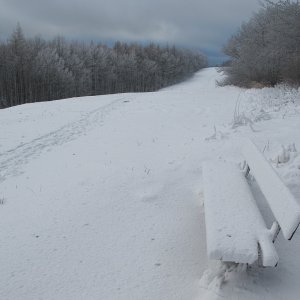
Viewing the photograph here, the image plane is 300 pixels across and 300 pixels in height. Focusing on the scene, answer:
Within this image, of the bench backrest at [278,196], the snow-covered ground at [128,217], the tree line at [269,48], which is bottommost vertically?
the snow-covered ground at [128,217]

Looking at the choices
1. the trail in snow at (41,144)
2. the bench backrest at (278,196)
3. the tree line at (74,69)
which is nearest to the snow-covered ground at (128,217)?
the trail in snow at (41,144)

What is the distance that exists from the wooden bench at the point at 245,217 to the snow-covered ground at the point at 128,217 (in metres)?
0.33

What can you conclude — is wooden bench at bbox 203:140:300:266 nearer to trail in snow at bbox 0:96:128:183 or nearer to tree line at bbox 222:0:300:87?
trail in snow at bbox 0:96:128:183

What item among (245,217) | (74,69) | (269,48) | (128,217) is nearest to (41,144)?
(128,217)

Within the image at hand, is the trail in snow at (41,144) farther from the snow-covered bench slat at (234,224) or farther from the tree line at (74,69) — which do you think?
the tree line at (74,69)

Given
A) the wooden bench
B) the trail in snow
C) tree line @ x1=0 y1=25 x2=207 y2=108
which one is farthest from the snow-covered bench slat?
tree line @ x1=0 y1=25 x2=207 y2=108

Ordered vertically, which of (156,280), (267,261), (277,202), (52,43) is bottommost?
(156,280)

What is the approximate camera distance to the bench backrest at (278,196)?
9.06 feet

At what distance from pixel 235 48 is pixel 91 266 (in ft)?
88.4

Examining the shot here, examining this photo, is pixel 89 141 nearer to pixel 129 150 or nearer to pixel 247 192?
pixel 129 150

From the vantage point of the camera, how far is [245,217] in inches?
135

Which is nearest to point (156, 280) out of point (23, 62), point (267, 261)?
point (267, 261)

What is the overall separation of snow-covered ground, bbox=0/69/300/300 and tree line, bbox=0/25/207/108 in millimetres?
41742

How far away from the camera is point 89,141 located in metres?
9.12
